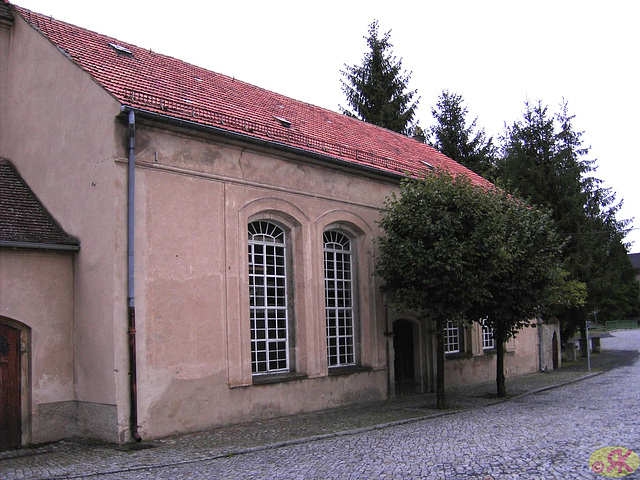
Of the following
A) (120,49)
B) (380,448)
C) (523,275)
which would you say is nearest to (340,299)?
(523,275)

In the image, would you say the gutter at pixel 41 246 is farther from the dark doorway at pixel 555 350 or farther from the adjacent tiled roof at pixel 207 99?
the dark doorway at pixel 555 350

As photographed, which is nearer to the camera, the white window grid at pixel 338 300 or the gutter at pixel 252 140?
the gutter at pixel 252 140

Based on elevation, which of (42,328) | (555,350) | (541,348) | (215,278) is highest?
(215,278)

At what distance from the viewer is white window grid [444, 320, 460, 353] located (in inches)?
752

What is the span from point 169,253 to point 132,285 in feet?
3.30

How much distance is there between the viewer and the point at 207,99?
1387 cm

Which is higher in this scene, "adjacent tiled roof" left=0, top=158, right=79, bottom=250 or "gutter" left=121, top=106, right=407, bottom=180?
"gutter" left=121, top=106, right=407, bottom=180

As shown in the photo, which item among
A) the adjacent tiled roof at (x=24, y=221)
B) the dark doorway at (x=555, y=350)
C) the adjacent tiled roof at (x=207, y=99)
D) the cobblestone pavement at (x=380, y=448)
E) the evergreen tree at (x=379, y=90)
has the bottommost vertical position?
the dark doorway at (x=555, y=350)

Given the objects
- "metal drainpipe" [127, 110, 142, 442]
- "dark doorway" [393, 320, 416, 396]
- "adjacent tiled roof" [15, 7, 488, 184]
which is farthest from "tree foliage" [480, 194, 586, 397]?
"metal drainpipe" [127, 110, 142, 442]

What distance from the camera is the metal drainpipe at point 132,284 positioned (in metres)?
10.2

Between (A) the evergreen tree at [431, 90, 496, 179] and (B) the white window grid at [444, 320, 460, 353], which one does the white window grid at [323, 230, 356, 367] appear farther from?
(A) the evergreen tree at [431, 90, 496, 179]

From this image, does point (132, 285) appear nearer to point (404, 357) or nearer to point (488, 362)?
point (404, 357)

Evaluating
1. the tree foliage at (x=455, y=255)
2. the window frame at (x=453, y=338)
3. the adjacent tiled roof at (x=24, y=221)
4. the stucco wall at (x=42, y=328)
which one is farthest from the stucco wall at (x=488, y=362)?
the adjacent tiled roof at (x=24, y=221)

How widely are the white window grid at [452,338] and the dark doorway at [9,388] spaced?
12.5 metres
